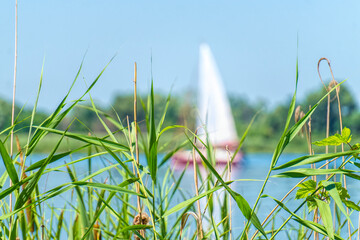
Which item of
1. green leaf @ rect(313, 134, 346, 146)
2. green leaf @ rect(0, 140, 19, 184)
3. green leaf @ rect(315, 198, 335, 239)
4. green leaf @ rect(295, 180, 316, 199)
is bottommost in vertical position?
green leaf @ rect(315, 198, 335, 239)

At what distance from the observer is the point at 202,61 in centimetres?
1449

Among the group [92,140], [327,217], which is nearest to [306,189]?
[327,217]

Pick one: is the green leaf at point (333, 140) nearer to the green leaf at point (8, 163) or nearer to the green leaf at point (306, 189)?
the green leaf at point (306, 189)

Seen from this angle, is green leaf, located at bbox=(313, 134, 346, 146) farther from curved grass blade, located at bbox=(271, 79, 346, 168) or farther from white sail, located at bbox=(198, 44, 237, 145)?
white sail, located at bbox=(198, 44, 237, 145)

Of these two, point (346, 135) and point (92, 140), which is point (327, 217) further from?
point (92, 140)

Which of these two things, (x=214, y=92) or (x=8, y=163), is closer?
(x=8, y=163)

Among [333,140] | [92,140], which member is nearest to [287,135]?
[333,140]

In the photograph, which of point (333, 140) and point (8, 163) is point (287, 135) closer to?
point (333, 140)

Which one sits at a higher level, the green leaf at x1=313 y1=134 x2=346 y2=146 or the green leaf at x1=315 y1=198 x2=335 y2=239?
the green leaf at x1=313 y1=134 x2=346 y2=146

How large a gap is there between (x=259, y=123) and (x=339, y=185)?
16246 millimetres

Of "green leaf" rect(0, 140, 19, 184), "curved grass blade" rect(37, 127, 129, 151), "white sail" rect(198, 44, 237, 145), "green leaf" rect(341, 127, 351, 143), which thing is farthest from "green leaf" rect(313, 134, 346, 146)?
"white sail" rect(198, 44, 237, 145)

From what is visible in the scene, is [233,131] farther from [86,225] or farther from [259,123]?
[86,225]

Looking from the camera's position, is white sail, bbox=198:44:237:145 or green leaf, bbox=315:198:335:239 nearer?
green leaf, bbox=315:198:335:239

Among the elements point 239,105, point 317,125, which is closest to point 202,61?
point 239,105
